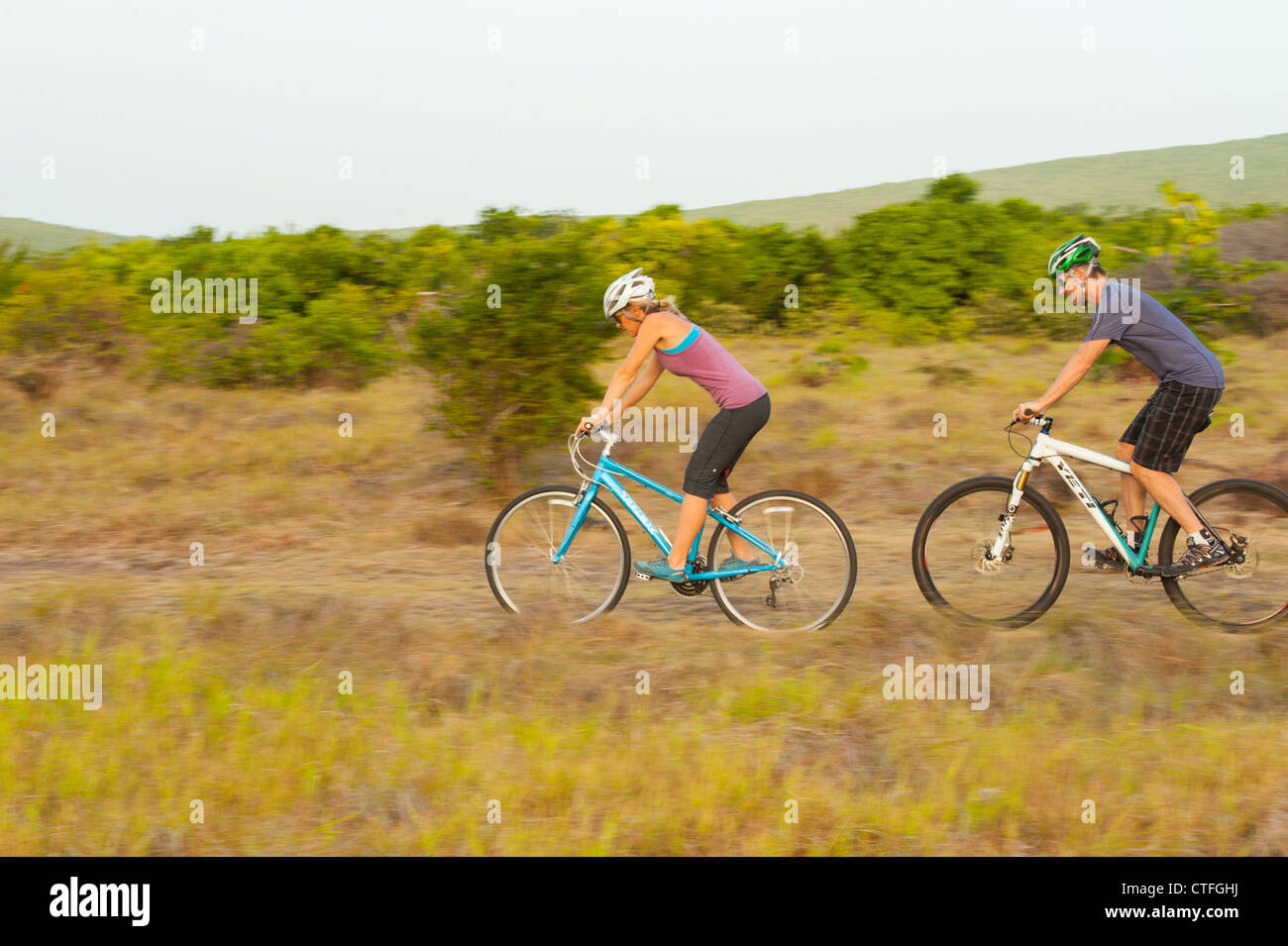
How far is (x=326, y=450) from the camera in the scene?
1139 centimetres

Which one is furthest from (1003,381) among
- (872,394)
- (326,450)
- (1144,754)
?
(1144,754)

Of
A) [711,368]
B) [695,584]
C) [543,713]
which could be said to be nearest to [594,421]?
[711,368]

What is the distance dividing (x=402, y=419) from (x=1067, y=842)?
10.2 metres

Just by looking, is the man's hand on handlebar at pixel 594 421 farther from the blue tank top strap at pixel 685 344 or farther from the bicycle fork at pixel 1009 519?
the bicycle fork at pixel 1009 519

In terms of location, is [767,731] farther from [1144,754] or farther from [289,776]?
[289,776]

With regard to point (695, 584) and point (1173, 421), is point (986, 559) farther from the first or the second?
point (695, 584)

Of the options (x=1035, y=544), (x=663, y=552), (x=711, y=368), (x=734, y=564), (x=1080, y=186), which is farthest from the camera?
(x=1080, y=186)

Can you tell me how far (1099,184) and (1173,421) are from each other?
76.7 metres

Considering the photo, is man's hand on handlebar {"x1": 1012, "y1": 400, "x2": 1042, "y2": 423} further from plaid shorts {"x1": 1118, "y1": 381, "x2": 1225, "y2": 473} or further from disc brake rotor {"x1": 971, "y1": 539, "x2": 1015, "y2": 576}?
disc brake rotor {"x1": 971, "y1": 539, "x2": 1015, "y2": 576}

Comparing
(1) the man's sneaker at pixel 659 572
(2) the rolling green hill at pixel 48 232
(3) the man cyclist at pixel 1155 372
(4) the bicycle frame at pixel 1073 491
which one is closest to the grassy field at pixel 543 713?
(1) the man's sneaker at pixel 659 572

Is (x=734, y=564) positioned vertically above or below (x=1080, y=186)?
below

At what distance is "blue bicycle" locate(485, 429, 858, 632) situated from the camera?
243 inches

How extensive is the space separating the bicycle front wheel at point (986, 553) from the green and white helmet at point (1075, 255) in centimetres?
119

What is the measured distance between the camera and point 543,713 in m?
5.16
